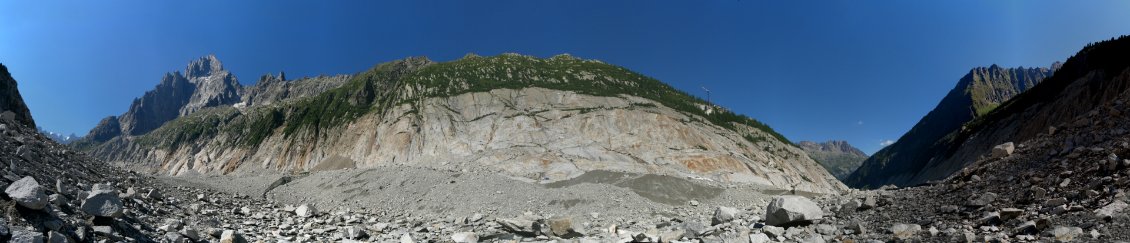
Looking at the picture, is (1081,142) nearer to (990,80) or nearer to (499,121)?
(499,121)

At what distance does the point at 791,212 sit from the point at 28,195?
1497cm

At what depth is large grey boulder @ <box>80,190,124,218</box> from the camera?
30.4ft

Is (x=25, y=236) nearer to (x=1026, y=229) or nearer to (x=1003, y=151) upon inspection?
(x=1026, y=229)

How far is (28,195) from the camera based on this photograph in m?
7.53

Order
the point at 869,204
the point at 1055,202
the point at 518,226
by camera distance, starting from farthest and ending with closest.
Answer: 1. the point at 518,226
2. the point at 869,204
3. the point at 1055,202

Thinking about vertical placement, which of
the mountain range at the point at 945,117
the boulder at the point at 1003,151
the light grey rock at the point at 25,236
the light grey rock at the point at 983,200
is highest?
the mountain range at the point at 945,117

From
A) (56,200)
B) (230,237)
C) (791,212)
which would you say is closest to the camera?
(56,200)

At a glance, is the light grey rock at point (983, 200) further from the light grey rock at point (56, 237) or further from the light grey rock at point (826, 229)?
the light grey rock at point (56, 237)

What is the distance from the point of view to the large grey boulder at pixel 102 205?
9.26 meters

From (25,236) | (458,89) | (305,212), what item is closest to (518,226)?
(305,212)

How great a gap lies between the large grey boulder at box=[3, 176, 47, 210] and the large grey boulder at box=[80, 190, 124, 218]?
1598 millimetres

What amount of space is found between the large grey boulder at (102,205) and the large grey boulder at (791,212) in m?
14.6

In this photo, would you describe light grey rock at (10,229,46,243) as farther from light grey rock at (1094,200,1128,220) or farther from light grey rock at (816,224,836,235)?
light grey rock at (1094,200,1128,220)

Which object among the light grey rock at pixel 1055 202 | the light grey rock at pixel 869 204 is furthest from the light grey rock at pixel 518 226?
the light grey rock at pixel 1055 202
